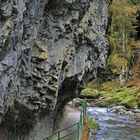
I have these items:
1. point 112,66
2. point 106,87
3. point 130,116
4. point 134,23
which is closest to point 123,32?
point 134,23

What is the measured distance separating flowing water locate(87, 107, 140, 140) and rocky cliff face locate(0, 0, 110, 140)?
1160 cm

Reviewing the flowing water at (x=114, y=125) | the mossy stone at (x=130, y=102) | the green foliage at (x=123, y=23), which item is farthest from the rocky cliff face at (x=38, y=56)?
the green foliage at (x=123, y=23)

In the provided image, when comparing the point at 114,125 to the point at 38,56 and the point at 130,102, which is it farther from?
the point at 38,56

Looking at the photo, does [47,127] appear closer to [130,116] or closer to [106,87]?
[130,116]

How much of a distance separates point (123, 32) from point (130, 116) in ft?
97.5

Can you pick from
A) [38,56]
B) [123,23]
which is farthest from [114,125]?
[123,23]

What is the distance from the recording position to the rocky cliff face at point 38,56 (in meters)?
10.8

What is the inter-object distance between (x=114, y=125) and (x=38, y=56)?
23036mm

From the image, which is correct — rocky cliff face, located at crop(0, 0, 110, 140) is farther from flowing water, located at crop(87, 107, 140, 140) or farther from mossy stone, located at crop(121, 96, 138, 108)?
mossy stone, located at crop(121, 96, 138, 108)

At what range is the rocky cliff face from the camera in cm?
1082

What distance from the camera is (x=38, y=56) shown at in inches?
569

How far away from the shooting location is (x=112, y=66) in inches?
2542

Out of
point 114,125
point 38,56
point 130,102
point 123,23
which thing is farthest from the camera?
point 123,23

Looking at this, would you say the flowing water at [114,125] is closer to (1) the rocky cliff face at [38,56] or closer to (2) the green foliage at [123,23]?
(1) the rocky cliff face at [38,56]
